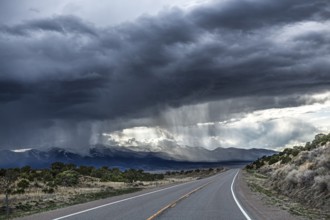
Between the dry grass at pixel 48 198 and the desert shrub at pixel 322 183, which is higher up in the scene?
the desert shrub at pixel 322 183

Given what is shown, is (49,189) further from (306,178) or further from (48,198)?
(306,178)

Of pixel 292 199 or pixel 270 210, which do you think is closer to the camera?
pixel 270 210

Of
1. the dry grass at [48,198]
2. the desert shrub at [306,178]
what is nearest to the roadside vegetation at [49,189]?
the dry grass at [48,198]

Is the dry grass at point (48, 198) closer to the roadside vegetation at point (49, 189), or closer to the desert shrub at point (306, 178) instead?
the roadside vegetation at point (49, 189)

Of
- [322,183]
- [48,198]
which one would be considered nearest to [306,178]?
[322,183]

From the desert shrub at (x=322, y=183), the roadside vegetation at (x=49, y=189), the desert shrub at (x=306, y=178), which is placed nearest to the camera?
the desert shrub at (x=322, y=183)

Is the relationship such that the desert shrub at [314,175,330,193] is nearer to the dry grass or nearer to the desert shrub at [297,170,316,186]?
the desert shrub at [297,170,316,186]

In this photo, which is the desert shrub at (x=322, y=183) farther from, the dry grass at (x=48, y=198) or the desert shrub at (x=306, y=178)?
the dry grass at (x=48, y=198)

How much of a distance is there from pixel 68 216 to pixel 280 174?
25601 mm

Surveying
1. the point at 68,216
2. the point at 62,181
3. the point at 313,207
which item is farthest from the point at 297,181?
the point at 62,181

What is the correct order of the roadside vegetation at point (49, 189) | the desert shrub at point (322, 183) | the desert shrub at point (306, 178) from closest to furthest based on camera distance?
the desert shrub at point (322, 183) → the desert shrub at point (306, 178) → the roadside vegetation at point (49, 189)

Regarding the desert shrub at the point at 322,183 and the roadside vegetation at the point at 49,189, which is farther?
the roadside vegetation at the point at 49,189

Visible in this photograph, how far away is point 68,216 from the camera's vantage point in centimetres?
1983

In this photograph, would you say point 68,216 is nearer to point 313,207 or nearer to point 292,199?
point 313,207
